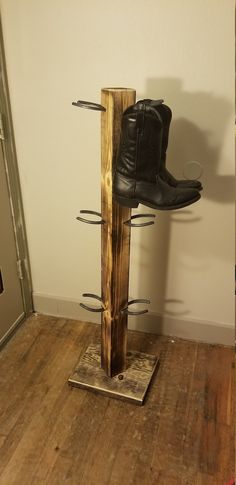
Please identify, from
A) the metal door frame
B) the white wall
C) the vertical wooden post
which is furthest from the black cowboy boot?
the metal door frame

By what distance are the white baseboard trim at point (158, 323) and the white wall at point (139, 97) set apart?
0.12 feet

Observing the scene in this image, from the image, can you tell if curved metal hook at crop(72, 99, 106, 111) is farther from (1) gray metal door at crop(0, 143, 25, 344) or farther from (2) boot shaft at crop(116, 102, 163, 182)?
(1) gray metal door at crop(0, 143, 25, 344)

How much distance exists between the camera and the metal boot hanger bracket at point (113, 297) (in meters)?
1.13

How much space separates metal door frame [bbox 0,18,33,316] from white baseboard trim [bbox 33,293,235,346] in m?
0.09

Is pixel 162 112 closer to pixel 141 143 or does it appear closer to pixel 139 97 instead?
pixel 141 143

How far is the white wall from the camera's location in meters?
1.32

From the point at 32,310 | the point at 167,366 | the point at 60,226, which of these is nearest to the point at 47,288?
the point at 32,310

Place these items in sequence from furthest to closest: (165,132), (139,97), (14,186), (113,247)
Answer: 1. (14,186)
2. (139,97)
3. (113,247)
4. (165,132)

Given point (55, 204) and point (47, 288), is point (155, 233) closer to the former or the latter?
point (55, 204)

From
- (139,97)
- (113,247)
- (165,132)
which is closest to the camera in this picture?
(165,132)

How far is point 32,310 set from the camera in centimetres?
201

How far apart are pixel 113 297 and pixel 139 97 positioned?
80 centimetres

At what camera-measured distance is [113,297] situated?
139 cm

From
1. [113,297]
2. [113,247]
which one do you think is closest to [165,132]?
[113,247]
